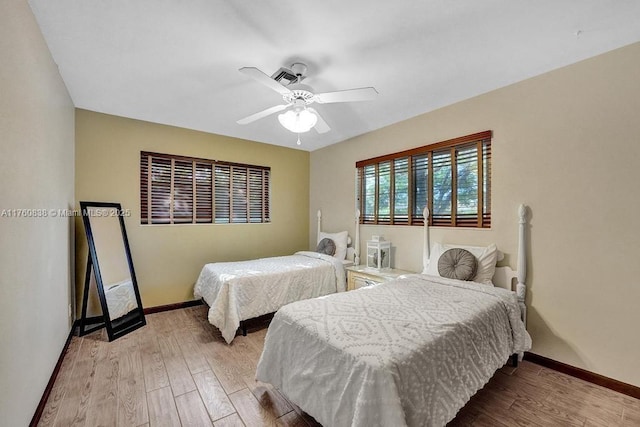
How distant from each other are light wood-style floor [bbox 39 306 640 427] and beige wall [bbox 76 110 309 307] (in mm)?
1120

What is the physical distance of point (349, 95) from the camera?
2.10 metres

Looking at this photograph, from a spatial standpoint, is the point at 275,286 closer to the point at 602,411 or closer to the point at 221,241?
the point at 221,241

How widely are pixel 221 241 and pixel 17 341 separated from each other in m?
2.66

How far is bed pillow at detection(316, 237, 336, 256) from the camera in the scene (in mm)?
4109

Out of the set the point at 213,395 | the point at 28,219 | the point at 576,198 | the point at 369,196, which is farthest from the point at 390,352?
the point at 369,196

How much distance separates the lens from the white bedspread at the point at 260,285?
110 inches

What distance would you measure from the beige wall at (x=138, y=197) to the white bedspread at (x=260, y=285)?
0.51 metres

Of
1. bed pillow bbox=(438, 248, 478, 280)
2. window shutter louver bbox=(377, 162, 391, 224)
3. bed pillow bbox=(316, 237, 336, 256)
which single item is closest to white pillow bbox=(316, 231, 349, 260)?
bed pillow bbox=(316, 237, 336, 256)

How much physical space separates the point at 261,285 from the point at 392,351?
1.95m

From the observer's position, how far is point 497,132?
8.69ft

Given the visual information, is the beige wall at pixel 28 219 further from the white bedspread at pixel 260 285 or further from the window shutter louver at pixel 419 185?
the window shutter louver at pixel 419 185

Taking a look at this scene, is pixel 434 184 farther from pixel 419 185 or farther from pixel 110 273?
pixel 110 273

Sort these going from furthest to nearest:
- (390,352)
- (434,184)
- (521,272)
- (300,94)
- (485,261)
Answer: (434,184) → (485,261) → (521,272) → (300,94) → (390,352)

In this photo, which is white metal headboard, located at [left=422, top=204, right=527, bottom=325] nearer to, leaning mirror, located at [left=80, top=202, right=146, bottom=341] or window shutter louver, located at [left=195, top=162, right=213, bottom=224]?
window shutter louver, located at [left=195, top=162, right=213, bottom=224]
